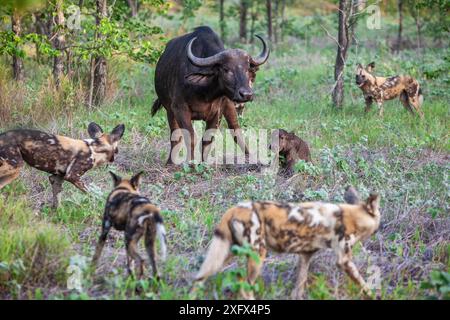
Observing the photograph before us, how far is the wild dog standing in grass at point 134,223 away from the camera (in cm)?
577

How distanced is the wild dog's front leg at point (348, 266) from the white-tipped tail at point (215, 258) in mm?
947

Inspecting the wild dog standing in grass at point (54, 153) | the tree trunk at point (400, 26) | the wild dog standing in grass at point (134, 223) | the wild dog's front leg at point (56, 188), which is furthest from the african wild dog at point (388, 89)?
the tree trunk at point (400, 26)

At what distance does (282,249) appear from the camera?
566 centimetres

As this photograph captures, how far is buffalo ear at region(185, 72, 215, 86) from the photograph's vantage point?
9469mm

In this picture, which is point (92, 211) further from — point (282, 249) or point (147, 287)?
point (282, 249)

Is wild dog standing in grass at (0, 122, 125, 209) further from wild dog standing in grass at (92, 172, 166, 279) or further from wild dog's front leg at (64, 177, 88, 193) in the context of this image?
wild dog standing in grass at (92, 172, 166, 279)

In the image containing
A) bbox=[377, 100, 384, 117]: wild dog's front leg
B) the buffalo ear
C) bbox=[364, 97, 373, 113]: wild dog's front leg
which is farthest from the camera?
bbox=[364, 97, 373, 113]: wild dog's front leg

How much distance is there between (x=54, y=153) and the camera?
25.0ft

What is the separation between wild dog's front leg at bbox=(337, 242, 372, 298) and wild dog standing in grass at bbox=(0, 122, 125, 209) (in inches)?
124

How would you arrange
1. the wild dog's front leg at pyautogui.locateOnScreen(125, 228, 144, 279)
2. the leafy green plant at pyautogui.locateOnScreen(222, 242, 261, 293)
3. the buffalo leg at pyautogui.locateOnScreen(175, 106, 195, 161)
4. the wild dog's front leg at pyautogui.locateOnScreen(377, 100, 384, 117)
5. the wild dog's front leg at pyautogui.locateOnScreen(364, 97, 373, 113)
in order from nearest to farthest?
the leafy green plant at pyautogui.locateOnScreen(222, 242, 261, 293) → the wild dog's front leg at pyautogui.locateOnScreen(125, 228, 144, 279) → the buffalo leg at pyautogui.locateOnScreen(175, 106, 195, 161) → the wild dog's front leg at pyautogui.locateOnScreen(377, 100, 384, 117) → the wild dog's front leg at pyautogui.locateOnScreen(364, 97, 373, 113)

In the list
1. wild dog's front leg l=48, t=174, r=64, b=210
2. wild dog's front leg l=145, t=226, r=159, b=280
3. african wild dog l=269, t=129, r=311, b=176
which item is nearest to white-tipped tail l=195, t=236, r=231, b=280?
wild dog's front leg l=145, t=226, r=159, b=280

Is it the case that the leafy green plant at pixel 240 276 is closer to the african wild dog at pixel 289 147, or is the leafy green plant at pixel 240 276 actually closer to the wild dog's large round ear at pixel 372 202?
the wild dog's large round ear at pixel 372 202

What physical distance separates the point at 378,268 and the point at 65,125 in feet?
20.7

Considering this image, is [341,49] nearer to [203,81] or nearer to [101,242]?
[203,81]
